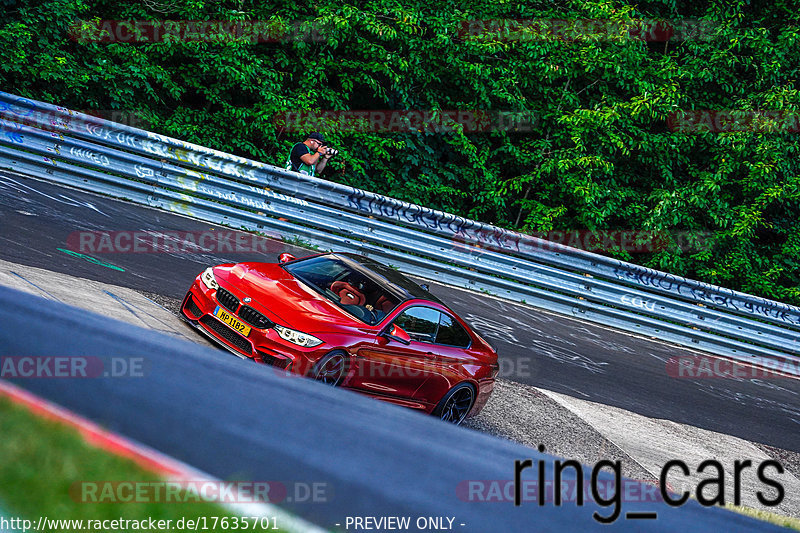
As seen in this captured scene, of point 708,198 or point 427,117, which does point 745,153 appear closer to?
point 708,198

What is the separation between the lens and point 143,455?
1.72m

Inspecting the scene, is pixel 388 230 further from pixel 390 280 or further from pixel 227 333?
pixel 227 333

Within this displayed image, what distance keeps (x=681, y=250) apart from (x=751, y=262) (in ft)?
5.87

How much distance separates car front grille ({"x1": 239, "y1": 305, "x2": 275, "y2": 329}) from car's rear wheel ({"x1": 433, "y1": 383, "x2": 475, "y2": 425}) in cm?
178

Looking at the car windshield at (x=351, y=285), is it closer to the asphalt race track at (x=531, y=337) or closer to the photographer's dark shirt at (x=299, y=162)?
the asphalt race track at (x=531, y=337)

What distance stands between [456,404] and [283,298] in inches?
78.3

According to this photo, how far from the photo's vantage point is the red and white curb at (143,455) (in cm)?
165

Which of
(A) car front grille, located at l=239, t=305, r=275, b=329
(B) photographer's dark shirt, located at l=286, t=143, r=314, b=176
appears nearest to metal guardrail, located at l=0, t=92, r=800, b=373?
(B) photographer's dark shirt, located at l=286, t=143, r=314, b=176

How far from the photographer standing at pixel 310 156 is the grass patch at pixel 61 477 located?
1024cm

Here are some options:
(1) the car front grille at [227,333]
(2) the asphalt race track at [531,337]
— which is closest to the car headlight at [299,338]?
(1) the car front grille at [227,333]

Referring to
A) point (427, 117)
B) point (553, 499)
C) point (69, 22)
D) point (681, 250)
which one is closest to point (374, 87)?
point (427, 117)

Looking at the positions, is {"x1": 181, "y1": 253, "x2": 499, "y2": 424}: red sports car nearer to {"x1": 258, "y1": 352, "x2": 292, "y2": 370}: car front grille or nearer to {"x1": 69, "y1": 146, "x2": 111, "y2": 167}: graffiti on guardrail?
{"x1": 258, "y1": 352, "x2": 292, "y2": 370}: car front grille

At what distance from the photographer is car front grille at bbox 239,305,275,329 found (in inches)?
234

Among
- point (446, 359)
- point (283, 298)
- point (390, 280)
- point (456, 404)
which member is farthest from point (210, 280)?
A: point (456, 404)
